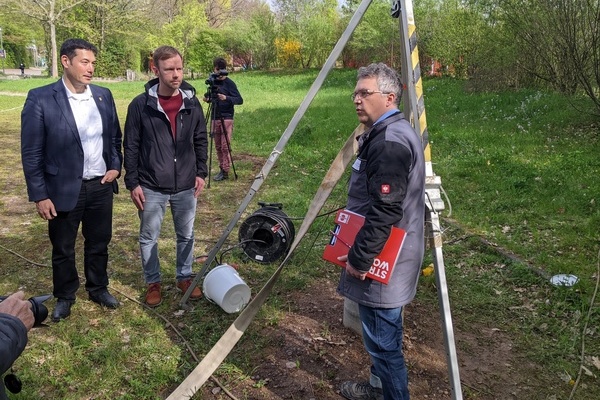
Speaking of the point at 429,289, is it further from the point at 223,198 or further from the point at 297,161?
the point at 297,161

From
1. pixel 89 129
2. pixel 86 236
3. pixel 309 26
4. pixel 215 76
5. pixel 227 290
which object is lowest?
pixel 227 290

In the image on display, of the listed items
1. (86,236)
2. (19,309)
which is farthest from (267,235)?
(19,309)

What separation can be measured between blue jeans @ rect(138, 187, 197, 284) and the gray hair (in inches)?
86.2

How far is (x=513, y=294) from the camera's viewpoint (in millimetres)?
4453

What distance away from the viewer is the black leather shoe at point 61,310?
3955 millimetres

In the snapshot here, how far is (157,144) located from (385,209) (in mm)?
2279

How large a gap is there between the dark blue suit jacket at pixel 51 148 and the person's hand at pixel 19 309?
1864 mm

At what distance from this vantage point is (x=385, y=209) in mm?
2279

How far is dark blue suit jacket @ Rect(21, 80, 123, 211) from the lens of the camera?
11.4 feet

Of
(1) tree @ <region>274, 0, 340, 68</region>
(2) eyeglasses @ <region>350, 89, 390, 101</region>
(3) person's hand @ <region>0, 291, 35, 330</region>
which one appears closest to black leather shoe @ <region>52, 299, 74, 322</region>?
(3) person's hand @ <region>0, 291, 35, 330</region>

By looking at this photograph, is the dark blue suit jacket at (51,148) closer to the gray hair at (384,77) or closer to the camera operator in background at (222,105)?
the gray hair at (384,77)

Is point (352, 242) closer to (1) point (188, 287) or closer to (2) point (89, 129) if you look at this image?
(1) point (188, 287)

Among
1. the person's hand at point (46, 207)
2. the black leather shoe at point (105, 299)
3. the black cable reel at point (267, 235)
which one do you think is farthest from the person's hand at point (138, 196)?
the black cable reel at point (267, 235)

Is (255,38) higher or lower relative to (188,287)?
higher
